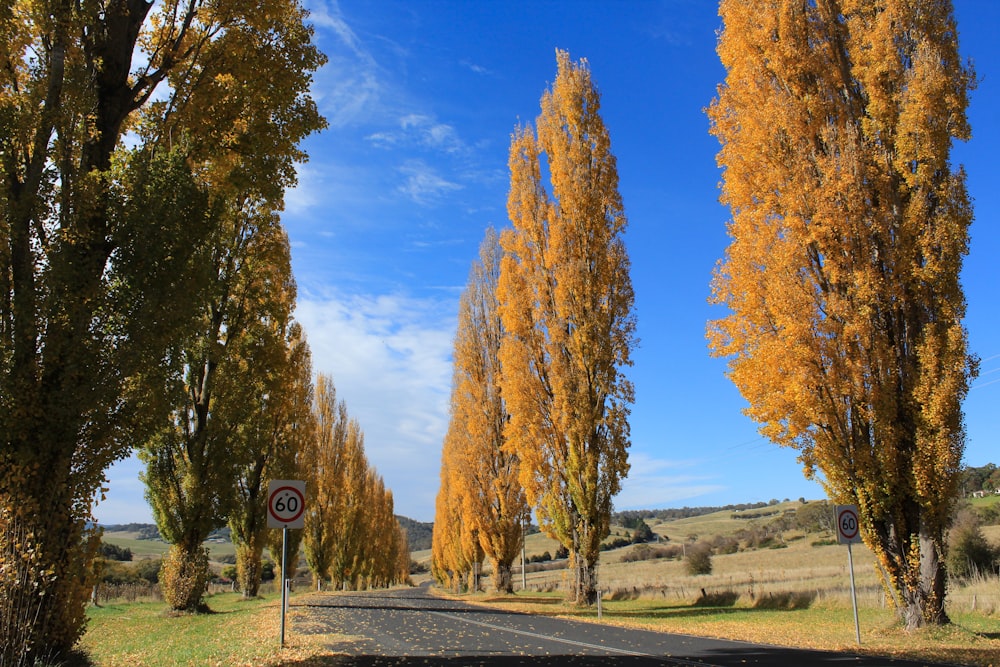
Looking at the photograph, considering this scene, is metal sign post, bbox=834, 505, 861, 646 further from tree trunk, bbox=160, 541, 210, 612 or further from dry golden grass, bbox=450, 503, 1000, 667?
tree trunk, bbox=160, 541, 210, 612

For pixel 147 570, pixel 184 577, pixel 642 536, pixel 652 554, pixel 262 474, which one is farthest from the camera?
pixel 642 536

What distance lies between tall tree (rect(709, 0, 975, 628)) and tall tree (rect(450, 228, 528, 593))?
15965mm

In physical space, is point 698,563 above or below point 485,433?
below

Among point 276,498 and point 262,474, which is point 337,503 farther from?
point 276,498

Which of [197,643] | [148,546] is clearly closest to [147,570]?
[197,643]

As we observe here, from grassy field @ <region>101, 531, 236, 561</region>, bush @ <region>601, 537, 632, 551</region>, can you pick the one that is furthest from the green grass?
bush @ <region>601, 537, 632, 551</region>

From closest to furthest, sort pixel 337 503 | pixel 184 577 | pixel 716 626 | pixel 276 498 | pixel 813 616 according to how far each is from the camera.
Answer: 1. pixel 276 498
2. pixel 716 626
3. pixel 813 616
4. pixel 184 577
5. pixel 337 503

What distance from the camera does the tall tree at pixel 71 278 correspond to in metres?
6.95

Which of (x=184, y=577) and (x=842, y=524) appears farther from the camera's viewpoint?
(x=184, y=577)

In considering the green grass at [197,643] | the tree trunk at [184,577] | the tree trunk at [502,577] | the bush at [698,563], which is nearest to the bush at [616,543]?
the bush at [698,563]

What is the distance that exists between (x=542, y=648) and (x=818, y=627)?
7.06 m

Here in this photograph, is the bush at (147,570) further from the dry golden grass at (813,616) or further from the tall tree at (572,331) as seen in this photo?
the tall tree at (572,331)

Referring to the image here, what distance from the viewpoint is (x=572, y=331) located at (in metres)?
21.0

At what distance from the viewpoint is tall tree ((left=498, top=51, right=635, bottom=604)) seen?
19.5 m
